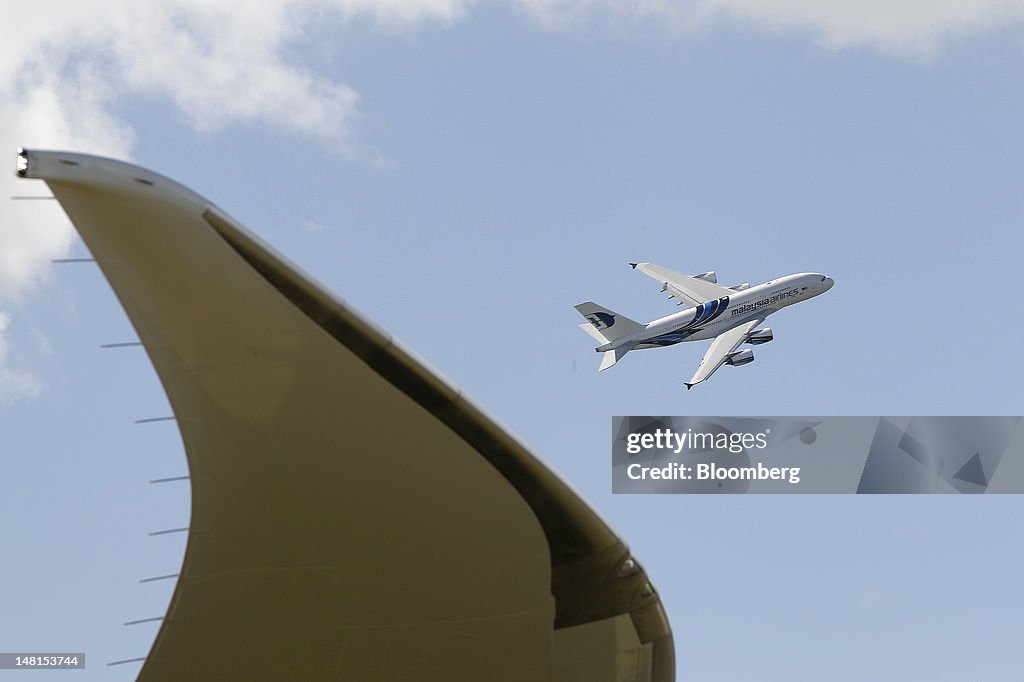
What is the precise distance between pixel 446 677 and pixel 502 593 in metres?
1.18

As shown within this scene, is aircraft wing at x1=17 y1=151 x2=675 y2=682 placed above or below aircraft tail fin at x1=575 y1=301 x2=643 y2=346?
below

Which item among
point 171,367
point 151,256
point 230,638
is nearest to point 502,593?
point 230,638

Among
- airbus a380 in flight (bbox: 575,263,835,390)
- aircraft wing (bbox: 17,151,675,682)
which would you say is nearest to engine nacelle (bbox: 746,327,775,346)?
airbus a380 in flight (bbox: 575,263,835,390)

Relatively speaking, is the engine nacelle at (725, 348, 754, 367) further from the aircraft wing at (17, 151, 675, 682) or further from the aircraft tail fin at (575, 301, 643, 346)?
the aircraft wing at (17, 151, 675, 682)

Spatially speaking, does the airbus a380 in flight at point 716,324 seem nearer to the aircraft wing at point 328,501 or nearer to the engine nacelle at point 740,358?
the engine nacelle at point 740,358

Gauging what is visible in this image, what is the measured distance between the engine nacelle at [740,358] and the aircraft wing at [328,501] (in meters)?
58.0

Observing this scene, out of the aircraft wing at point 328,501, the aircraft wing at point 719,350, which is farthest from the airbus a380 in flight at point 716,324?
the aircraft wing at point 328,501

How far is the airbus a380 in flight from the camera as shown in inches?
2714

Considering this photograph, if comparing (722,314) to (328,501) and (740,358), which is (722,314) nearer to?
(740,358)

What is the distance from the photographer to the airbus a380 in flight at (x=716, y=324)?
6894cm

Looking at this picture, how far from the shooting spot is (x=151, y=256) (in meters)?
7.64

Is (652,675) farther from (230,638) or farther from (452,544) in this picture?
(230,638)

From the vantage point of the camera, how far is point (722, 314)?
69.2 metres

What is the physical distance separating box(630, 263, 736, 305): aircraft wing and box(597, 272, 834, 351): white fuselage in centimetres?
167
